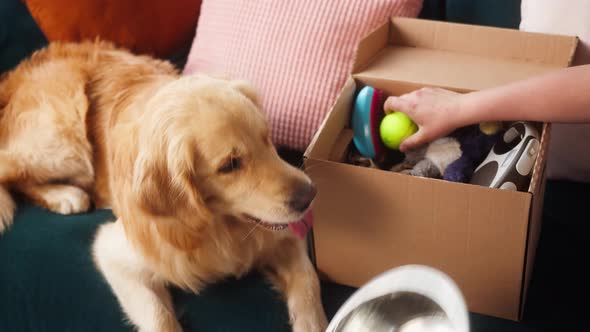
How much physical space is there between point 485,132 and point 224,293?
71cm

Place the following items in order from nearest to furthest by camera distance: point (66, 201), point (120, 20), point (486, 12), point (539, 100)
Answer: point (539, 100) < point (66, 201) < point (486, 12) < point (120, 20)

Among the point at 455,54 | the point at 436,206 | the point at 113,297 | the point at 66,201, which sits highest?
the point at 455,54

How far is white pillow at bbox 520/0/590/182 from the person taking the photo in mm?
1312

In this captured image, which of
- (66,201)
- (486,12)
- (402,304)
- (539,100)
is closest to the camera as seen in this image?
(402,304)

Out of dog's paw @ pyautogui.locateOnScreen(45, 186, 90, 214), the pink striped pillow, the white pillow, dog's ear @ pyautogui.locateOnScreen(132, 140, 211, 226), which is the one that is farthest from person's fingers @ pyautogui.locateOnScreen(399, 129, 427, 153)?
dog's paw @ pyautogui.locateOnScreen(45, 186, 90, 214)

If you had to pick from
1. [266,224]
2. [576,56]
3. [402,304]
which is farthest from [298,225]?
[576,56]

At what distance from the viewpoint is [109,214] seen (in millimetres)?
1463

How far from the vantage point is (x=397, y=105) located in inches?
50.1

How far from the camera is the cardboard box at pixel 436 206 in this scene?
3.24 feet

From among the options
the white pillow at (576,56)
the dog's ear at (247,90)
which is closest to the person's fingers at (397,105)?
the dog's ear at (247,90)

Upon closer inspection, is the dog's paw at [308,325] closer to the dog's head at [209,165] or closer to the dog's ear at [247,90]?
the dog's head at [209,165]

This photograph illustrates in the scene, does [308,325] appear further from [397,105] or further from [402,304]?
[397,105]

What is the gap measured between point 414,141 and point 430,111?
3.2 inches

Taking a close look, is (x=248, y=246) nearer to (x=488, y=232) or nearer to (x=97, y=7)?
(x=488, y=232)
